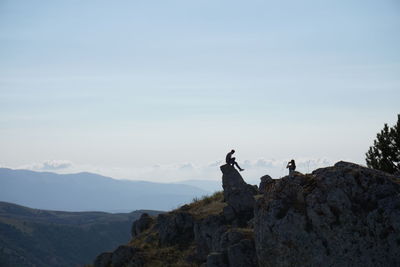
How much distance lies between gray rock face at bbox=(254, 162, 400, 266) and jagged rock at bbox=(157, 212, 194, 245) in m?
14.6

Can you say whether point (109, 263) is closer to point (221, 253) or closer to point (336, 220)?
point (221, 253)

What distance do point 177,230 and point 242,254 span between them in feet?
39.2

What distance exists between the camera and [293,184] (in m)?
20.1

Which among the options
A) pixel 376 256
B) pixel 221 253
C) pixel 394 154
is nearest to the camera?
pixel 376 256

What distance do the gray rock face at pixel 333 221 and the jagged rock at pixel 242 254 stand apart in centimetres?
357

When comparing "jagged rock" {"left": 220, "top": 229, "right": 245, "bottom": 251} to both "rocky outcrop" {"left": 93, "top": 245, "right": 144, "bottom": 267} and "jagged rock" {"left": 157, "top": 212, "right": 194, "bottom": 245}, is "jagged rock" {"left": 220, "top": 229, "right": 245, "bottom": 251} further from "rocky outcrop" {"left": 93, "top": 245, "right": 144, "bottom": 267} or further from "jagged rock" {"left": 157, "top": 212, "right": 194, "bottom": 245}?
"jagged rock" {"left": 157, "top": 212, "right": 194, "bottom": 245}

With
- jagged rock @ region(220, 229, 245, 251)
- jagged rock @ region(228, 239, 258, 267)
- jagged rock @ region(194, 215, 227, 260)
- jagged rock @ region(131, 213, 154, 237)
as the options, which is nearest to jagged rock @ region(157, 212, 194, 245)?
jagged rock @ region(194, 215, 227, 260)

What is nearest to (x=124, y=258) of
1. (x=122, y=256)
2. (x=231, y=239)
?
(x=122, y=256)

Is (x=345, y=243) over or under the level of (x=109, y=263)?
over

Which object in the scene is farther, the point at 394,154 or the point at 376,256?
the point at 394,154

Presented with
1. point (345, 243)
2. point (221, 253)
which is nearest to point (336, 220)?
point (345, 243)

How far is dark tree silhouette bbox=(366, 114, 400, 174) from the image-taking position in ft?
145

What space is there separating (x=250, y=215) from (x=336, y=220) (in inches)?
575

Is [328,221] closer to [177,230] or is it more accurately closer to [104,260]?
[177,230]
